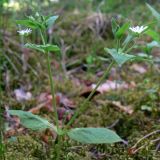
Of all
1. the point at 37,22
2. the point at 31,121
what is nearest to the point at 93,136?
the point at 31,121

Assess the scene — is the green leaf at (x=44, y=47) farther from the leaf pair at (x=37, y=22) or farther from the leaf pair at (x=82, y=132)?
the leaf pair at (x=82, y=132)

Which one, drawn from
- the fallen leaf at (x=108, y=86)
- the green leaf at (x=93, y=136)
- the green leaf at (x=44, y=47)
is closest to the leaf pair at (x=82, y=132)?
the green leaf at (x=93, y=136)

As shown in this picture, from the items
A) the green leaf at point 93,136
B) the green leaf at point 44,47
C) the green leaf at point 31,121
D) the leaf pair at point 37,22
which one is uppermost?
the leaf pair at point 37,22

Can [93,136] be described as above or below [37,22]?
below

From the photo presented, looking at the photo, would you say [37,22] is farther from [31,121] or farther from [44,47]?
[31,121]

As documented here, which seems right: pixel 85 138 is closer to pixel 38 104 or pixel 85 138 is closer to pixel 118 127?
pixel 118 127

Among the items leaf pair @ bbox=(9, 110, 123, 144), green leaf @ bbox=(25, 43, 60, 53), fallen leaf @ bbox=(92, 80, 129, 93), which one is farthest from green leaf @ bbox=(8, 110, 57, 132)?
fallen leaf @ bbox=(92, 80, 129, 93)

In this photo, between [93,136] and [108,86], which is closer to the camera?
[93,136]
